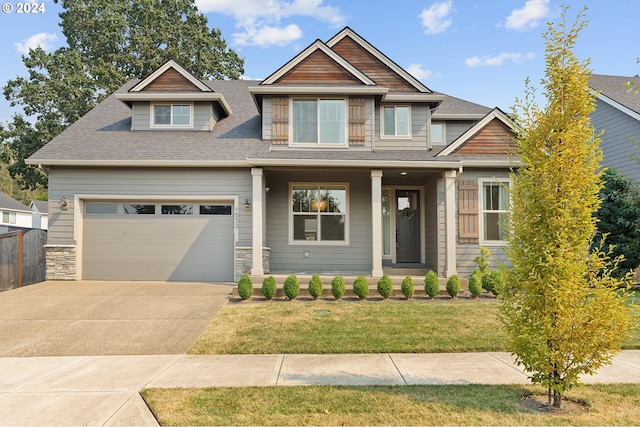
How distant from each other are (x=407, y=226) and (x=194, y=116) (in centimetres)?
743

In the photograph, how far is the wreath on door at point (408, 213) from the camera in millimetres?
13930

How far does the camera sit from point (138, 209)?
1245 centimetres

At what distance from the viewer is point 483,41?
13.4 metres

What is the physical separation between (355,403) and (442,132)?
12.1 meters

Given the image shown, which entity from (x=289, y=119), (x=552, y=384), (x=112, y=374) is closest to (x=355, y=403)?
(x=552, y=384)

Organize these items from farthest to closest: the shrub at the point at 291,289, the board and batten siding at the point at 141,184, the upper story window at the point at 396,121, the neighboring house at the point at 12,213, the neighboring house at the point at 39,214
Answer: the neighboring house at the point at 39,214 → the neighboring house at the point at 12,213 → the upper story window at the point at 396,121 → the board and batten siding at the point at 141,184 → the shrub at the point at 291,289

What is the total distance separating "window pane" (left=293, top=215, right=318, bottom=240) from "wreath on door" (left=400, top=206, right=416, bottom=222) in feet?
9.45

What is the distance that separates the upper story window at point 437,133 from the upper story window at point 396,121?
1.75 m

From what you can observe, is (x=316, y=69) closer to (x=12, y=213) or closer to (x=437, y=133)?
(x=437, y=133)

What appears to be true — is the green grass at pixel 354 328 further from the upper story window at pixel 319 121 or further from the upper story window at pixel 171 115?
the upper story window at pixel 171 115

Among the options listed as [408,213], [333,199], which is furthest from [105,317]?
[408,213]

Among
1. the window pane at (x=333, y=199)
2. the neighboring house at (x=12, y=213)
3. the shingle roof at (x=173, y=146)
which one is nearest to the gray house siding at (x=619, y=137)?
the shingle roof at (x=173, y=146)

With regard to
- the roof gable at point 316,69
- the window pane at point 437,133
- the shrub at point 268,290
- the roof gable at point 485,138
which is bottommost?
the shrub at point 268,290

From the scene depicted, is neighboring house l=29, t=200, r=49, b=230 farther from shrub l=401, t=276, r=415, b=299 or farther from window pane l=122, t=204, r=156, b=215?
shrub l=401, t=276, r=415, b=299
